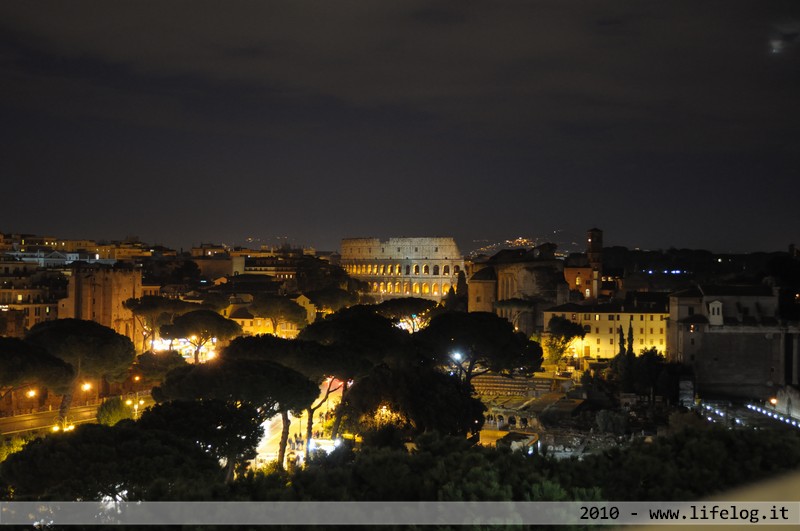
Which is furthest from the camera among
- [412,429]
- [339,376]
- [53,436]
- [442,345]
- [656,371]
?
[656,371]

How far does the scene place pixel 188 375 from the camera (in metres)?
18.5

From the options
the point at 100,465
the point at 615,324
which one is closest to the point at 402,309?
the point at 615,324

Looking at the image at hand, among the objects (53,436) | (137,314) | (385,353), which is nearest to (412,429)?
(385,353)

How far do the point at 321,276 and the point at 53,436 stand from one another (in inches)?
1870

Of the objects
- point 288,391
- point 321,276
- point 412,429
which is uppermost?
point 321,276

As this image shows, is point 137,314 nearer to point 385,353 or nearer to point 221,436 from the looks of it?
point 385,353

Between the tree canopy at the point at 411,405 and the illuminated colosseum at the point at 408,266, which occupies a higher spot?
the illuminated colosseum at the point at 408,266

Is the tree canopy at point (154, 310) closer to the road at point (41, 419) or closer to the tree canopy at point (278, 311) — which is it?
the tree canopy at point (278, 311)

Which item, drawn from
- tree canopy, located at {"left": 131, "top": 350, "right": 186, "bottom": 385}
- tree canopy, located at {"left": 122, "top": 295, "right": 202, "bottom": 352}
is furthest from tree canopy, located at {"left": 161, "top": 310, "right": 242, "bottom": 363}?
tree canopy, located at {"left": 122, "top": 295, "right": 202, "bottom": 352}

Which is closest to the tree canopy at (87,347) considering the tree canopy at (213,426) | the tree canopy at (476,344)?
the tree canopy at (476,344)

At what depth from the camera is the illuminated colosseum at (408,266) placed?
73938mm

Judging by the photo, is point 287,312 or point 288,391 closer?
point 288,391

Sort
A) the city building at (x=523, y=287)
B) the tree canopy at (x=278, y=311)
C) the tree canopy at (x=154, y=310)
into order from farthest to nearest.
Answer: the city building at (x=523, y=287) < the tree canopy at (x=278, y=311) < the tree canopy at (x=154, y=310)

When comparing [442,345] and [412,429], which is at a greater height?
[442,345]
